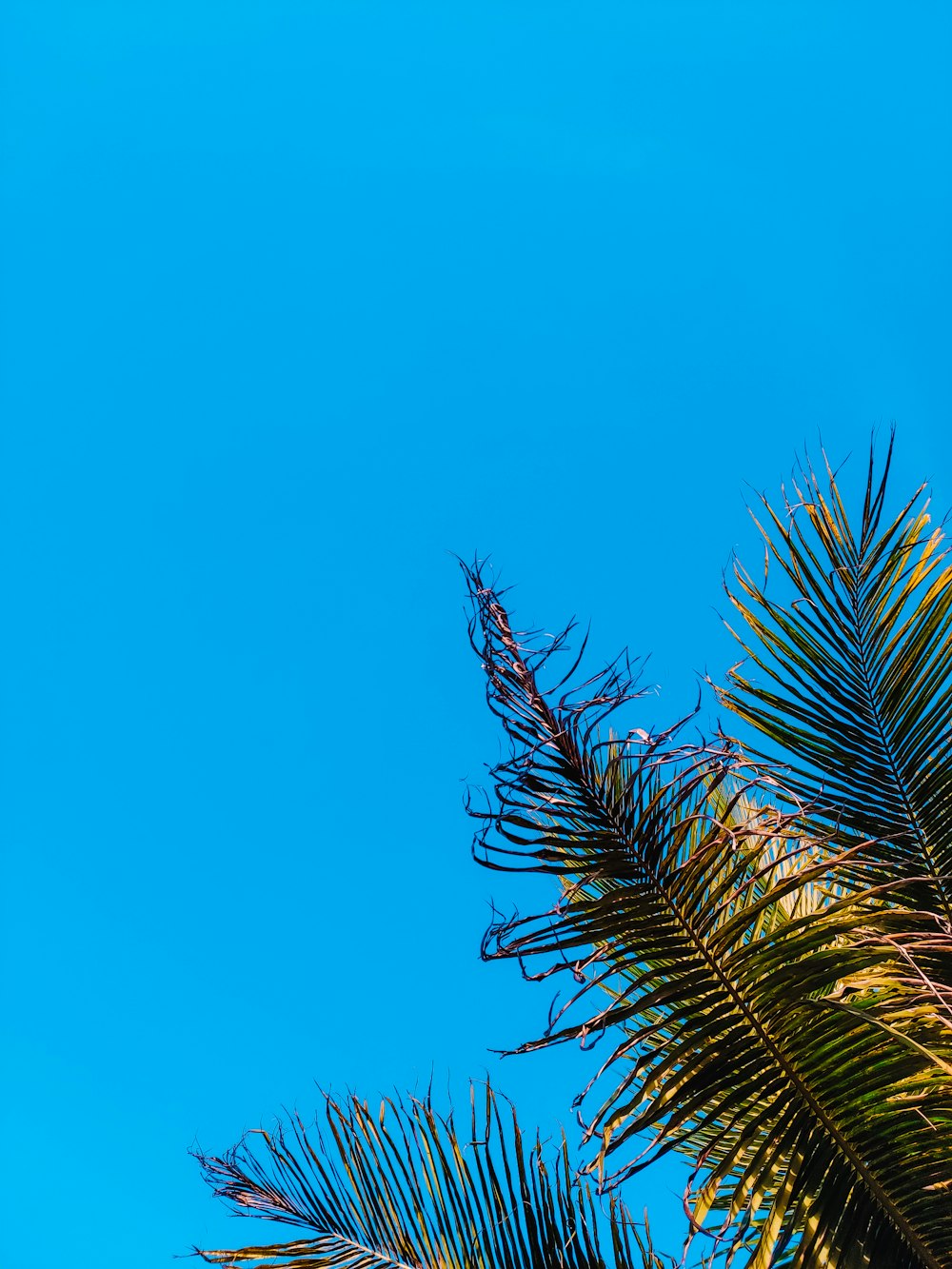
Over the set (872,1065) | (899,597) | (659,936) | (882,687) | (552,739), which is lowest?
(872,1065)

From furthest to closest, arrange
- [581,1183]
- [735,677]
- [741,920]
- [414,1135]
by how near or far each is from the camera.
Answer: [735,677]
[414,1135]
[581,1183]
[741,920]

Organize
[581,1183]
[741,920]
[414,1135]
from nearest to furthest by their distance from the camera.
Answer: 1. [741,920]
2. [581,1183]
3. [414,1135]

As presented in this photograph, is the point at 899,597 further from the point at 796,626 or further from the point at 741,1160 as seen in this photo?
the point at 741,1160

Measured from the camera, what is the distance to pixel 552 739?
1.88m

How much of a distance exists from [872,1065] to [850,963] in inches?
8.8

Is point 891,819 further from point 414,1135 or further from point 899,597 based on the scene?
point 414,1135

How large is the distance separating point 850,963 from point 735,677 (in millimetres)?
1222

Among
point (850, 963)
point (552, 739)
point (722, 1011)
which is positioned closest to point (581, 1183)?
point (722, 1011)

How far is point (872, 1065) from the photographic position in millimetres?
1933

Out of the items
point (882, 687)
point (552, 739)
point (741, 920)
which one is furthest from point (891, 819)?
point (552, 739)

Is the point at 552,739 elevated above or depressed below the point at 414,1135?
above

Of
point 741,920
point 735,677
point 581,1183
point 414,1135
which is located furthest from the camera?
point 735,677

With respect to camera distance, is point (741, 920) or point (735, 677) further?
point (735, 677)

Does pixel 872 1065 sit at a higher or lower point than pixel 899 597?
lower
